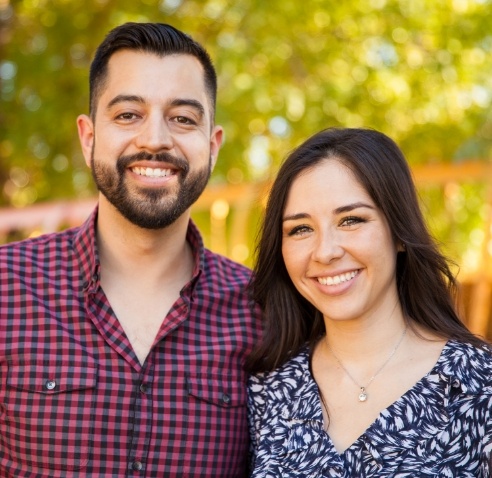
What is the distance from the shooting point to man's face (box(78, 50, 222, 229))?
9.18ft

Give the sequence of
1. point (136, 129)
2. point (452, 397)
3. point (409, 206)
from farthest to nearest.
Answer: point (136, 129) < point (409, 206) < point (452, 397)

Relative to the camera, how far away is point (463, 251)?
7.00 metres

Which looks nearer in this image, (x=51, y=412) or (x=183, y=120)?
(x=51, y=412)

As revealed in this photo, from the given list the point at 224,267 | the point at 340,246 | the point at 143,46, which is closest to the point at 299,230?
the point at 340,246

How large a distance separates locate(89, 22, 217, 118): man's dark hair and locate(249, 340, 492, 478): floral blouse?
117 centimetres

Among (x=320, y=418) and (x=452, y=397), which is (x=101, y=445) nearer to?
(x=320, y=418)

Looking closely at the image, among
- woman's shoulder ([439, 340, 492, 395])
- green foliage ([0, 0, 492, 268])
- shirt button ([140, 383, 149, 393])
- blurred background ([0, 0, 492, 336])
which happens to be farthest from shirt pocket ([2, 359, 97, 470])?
green foliage ([0, 0, 492, 268])

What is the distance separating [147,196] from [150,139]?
0.57 ft

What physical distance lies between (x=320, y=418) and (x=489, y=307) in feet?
13.7

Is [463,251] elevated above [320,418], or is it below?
above

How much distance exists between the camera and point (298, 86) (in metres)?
6.79

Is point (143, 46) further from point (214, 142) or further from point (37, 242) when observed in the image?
point (37, 242)

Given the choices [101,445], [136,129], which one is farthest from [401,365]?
[136,129]

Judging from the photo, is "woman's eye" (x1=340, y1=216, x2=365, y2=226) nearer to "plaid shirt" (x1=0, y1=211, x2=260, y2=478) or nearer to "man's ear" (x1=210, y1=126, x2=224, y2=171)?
"plaid shirt" (x1=0, y1=211, x2=260, y2=478)
